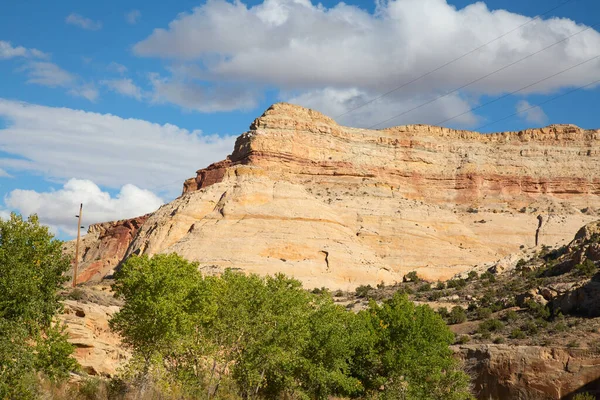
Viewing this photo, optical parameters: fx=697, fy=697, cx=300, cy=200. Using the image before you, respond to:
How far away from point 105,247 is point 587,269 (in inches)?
3120

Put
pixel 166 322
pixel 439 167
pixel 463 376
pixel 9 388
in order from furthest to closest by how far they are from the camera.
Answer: pixel 439 167 < pixel 463 376 < pixel 166 322 < pixel 9 388

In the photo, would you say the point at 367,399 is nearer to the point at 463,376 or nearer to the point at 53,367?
the point at 463,376

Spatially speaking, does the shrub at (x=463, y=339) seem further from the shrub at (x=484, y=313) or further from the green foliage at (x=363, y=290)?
the green foliage at (x=363, y=290)

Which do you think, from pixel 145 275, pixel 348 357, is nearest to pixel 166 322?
pixel 145 275

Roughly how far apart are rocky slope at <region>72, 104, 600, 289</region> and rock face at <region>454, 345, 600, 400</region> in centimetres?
3814

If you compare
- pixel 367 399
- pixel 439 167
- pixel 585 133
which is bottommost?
pixel 367 399

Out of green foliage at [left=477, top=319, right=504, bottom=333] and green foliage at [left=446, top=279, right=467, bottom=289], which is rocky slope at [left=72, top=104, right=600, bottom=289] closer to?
green foliage at [left=446, top=279, right=467, bottom=289]

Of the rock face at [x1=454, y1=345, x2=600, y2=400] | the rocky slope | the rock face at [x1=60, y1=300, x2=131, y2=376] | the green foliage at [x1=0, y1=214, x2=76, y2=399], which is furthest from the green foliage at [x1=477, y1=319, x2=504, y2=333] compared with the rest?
the rocky slope

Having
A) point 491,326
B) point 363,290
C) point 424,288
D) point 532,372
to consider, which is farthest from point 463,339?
point 363,290

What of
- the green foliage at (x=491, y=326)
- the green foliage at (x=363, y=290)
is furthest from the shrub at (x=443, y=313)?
the green foliage at (x=363, y=290)

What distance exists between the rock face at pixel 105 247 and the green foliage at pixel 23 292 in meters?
69.7

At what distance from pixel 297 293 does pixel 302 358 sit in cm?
329

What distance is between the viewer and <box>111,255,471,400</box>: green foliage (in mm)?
27297

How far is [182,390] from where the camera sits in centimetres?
2766
